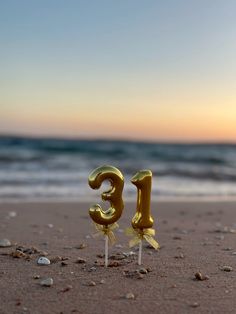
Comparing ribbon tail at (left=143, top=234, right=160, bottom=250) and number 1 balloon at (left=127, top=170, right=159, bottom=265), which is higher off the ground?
number 1 balloon at (left=127, top=170, right=159, bottom=265)

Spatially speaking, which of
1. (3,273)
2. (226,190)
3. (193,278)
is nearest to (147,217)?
(193,278)

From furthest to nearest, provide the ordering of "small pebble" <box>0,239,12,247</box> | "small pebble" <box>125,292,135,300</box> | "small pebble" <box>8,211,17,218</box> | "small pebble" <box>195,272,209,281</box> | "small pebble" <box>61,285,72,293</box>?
"small pebble" <box>8,211,17,218</box> → "small pebble" <box>0,239,12,247</box> → "small pebble" <box>195,272,209,281</box> → "small pebble" <box>61,285,72,293</box> → "small pebble" <box>125,292,135,300</box>

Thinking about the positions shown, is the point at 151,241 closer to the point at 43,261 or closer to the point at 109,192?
the point at 109,192

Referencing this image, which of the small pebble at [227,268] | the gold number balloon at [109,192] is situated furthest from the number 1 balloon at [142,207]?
the small pebble at [227,268]

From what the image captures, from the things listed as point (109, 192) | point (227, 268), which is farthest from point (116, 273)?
point (227, 268)

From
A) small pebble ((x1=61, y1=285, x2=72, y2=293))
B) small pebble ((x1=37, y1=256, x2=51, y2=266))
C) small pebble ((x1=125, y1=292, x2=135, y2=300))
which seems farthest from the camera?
small pebble ((x1=37, y1=256, x2=51, y2=266))

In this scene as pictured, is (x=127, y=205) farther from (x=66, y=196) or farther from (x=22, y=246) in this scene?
(x=22, y=246)

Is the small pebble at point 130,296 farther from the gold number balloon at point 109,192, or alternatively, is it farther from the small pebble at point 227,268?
the small pebble at point 227,268

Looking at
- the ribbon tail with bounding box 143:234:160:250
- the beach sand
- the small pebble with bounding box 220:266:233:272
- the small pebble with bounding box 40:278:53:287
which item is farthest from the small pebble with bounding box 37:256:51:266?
the small pebble with bounding box 220:266:233:272

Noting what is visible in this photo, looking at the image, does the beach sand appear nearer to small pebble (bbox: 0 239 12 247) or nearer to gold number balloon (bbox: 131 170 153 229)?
small pebble (bbox: 0 239 12 247)
